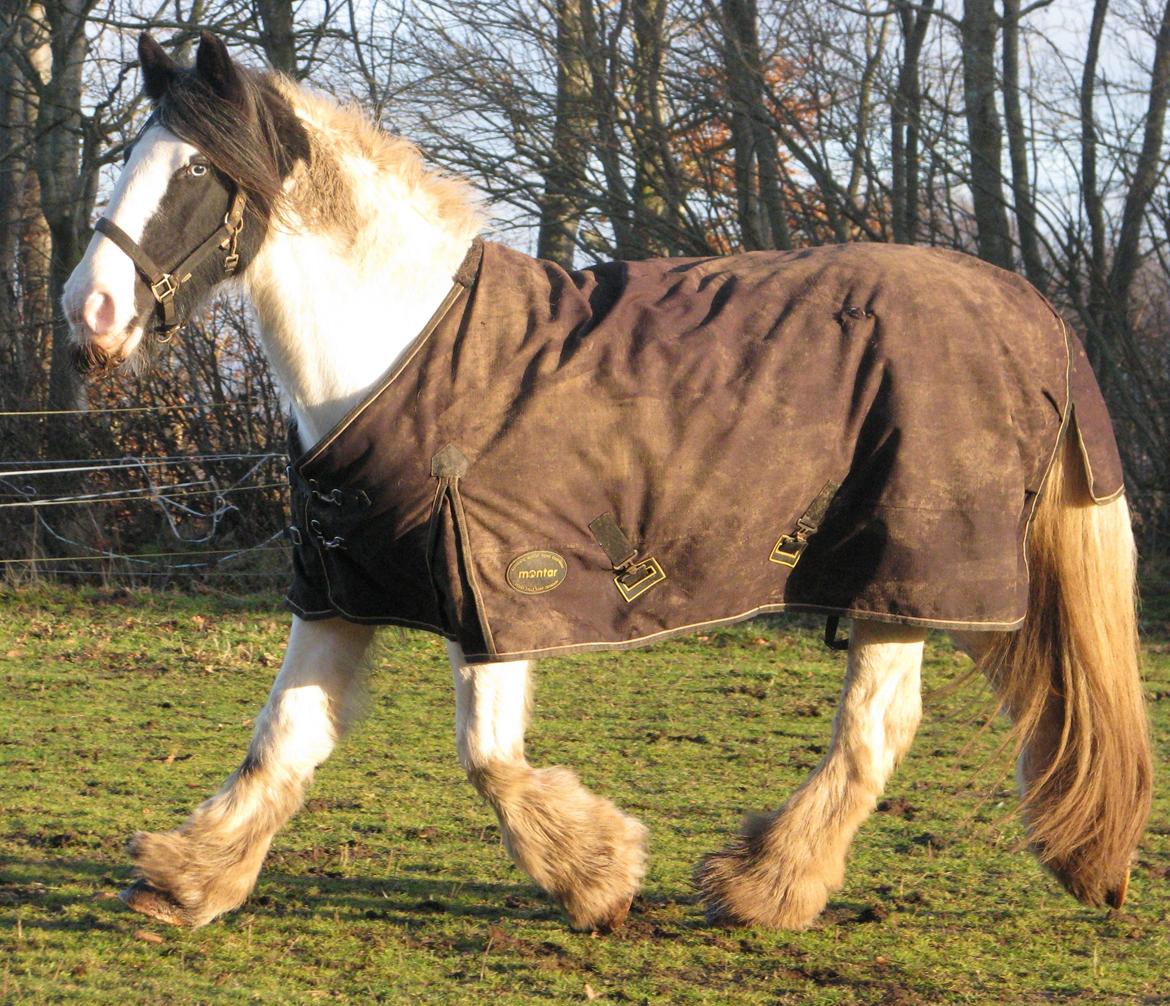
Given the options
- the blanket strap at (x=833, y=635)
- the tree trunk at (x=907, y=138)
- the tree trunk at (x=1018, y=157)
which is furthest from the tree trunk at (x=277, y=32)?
the blanket strap at (x=833, y=635)

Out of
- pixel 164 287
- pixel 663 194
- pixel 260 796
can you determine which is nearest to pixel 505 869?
pixel 260 796

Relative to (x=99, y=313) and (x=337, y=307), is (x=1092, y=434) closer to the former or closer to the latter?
(x=337, y=307)

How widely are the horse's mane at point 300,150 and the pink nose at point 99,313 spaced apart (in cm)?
38

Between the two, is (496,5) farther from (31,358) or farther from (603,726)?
(603,726)

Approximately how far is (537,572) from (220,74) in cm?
128

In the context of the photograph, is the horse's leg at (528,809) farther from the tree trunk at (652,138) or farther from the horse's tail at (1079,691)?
the tree trunk at (652,138)

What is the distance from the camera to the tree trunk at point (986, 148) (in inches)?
385

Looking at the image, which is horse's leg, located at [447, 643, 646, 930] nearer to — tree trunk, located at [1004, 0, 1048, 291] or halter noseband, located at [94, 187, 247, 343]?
halter noseband, located at [94, 187, 247, 343]

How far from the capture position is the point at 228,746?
5297 millimetres

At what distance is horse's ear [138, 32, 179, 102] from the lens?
3123 mm

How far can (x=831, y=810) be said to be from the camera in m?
3.49

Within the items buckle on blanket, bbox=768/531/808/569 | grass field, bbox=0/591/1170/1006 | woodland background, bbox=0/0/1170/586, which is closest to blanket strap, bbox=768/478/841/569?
buckle on blanket, bbox=768/531/808/569

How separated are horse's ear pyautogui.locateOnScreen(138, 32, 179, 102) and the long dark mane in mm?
32

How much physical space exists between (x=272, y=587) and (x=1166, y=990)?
7150 millimetres
